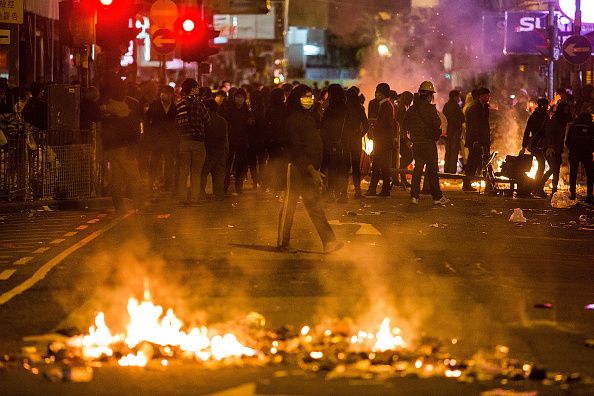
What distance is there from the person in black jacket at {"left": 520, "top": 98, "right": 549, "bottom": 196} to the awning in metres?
14.2

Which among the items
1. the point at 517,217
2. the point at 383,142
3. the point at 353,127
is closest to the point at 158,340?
the point at 517,217

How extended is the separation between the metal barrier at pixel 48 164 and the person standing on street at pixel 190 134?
1961 mm

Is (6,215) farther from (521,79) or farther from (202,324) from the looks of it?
(521,79)

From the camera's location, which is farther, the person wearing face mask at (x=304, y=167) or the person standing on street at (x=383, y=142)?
the person standing on street at (x=383, y=142)

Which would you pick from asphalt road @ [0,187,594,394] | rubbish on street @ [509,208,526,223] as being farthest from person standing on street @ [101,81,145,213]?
rubbish on street @ [509,208,526,223]

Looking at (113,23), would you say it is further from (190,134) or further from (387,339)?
(387,339)

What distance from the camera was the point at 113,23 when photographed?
2316 centimetres

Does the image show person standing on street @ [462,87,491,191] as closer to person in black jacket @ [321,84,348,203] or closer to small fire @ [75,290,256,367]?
person in black jacket @ [321,84,348,203]

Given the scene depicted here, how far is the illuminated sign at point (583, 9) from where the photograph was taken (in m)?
29.0

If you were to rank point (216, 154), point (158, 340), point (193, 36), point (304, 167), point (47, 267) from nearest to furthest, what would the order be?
point (158, 340)
point (47, 267)
point (304, 167)
point (216, 154)
point (193, 36)

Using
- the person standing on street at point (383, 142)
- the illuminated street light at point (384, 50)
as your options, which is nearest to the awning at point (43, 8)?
the person standing on street at point (383, 142)

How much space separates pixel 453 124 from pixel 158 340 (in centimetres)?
1816

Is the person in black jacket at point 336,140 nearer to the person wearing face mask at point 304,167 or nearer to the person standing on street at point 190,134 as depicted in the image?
the person standing on street at point 190,134

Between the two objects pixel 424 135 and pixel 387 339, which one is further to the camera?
pixel 424 135
